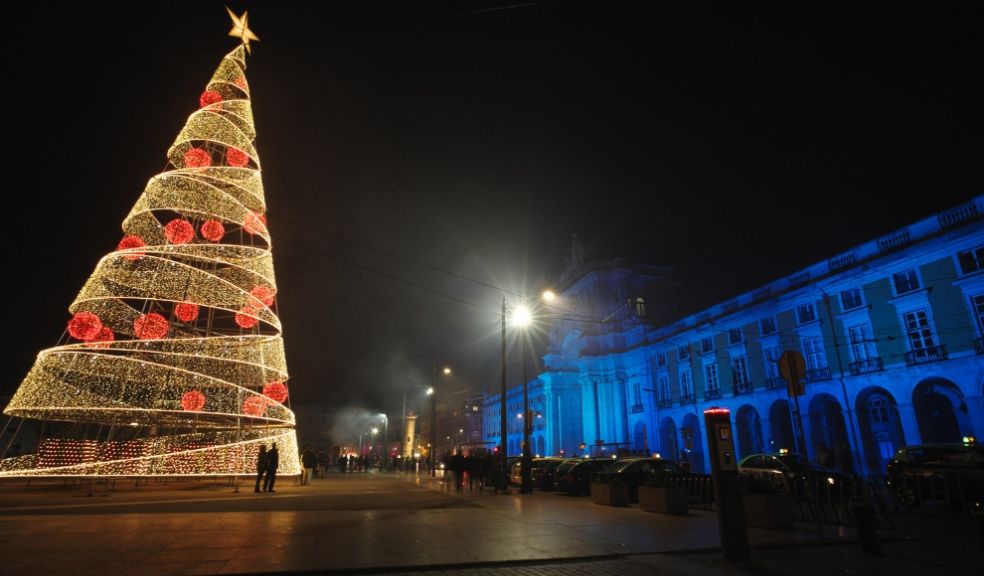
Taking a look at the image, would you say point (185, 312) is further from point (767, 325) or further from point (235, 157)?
point (767, 325)

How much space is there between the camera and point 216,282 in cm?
1702

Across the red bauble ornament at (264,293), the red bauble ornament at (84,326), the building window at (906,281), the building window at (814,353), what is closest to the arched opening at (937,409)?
the building window at (906,281)

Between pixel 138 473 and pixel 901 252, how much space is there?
36793 mm

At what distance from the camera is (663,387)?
50.6 m

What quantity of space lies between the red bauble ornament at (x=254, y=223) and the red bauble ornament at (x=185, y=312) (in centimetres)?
340

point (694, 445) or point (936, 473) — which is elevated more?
point (694, 445)

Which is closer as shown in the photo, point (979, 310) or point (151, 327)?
point (151, 327)

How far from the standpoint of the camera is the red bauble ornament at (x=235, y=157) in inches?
767

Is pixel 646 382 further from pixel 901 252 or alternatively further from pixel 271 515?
pixel 271 515

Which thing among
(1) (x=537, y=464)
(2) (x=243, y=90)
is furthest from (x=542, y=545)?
(2) (x=243, y=90)

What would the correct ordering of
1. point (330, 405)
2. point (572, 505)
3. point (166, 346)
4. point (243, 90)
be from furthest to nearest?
point (330, 405) → point (243, 90) → point (166, 346) → point (572, 505)

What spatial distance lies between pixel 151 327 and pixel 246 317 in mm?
2873

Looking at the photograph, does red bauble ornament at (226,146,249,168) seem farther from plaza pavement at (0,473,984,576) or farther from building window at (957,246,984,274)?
building window at (957,246,984,274)

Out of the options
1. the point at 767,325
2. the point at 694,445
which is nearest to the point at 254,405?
the point at 767,325
